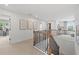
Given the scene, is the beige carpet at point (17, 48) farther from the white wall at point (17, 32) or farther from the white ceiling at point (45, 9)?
the white ceiling at point (45, 9)

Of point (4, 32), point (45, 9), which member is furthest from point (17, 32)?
point (45, 9)

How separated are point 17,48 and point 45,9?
924mm

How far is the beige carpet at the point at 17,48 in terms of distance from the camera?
1682 mm

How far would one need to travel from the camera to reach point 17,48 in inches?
68.0

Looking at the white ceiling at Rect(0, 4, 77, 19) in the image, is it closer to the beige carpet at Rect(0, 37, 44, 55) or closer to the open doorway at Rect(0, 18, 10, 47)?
the open doorway at Rect(0, 18, 10, 47)

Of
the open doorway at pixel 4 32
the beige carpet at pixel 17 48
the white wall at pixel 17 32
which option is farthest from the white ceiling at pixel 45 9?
the beige carpet at pixel 17 48

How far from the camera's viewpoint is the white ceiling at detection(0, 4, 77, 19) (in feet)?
5.35

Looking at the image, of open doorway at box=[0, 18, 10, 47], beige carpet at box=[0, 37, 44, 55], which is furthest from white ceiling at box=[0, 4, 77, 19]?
beige carpet at box=[0, 37, 44, 55]

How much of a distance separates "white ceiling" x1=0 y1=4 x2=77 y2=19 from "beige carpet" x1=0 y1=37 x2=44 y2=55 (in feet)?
1.89

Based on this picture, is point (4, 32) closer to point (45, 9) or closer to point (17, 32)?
point (17, 32)

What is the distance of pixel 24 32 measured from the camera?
71.5 inches

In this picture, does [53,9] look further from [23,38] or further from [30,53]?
[30,53]

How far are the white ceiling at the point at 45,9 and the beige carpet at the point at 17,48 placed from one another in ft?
1.89
